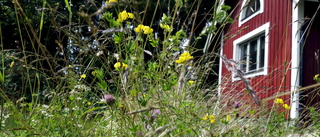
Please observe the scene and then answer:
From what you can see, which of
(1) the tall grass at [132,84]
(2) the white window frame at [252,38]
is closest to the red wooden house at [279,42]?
(2) the white window frame at [252,38]

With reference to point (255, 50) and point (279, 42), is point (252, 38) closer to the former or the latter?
point (255, 50)

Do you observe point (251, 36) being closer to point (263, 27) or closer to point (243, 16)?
point (263, 27)

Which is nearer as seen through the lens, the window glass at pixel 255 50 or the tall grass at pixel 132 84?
the tall grass at pixel 132 84

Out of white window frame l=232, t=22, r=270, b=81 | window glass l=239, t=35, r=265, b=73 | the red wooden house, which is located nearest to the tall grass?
the red wooden house

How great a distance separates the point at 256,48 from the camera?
22.9ft

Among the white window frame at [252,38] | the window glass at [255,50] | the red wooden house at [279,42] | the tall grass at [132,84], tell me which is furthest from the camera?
the window glass at [255,50]

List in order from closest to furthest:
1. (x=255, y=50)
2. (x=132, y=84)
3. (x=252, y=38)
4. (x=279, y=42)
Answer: (x=132, y=84), (x=279, y=42), (x=255, y=50), (x=252, y=38)

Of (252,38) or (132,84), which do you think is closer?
(132,84)

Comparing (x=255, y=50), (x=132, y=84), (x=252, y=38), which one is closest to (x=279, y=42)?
(x=255, y=50)

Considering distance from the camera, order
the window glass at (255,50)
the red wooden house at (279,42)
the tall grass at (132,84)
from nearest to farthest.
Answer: the tall grass at (132,84)
the red wooden house at (279,42)
the window glass at (255,50)

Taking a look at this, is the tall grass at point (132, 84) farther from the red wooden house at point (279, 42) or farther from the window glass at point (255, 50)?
the window glass at point (255, 50)

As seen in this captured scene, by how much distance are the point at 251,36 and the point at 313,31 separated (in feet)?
5.09

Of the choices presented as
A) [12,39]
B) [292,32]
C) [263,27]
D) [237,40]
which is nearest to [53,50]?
[12,39]

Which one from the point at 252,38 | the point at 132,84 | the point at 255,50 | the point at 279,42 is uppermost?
the point at 252,38
